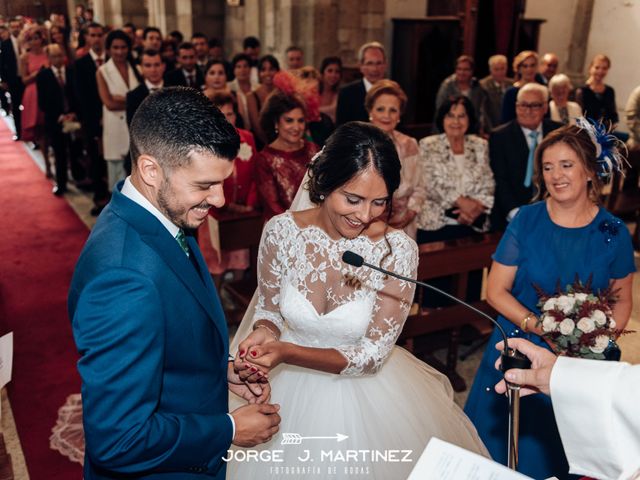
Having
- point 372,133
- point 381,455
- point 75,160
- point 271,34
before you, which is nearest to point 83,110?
point 75,160

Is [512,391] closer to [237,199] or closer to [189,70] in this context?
[237,199]

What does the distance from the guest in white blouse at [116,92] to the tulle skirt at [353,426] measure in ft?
14.5

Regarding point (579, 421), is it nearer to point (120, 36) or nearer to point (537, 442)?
point (537, 442)

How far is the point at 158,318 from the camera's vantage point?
1.32 m

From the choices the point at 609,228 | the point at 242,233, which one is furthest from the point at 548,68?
the point at 609,228

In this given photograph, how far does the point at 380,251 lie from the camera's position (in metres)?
2.20

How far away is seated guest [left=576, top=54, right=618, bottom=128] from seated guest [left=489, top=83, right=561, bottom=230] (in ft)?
3.13

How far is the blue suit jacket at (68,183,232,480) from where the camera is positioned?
1.26 m

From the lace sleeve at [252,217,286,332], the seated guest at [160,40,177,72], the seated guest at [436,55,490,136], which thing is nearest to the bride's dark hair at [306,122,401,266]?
the lace sleeve at [252,217,286,332]

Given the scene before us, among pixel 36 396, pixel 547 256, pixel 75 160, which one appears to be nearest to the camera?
pixel 547 256

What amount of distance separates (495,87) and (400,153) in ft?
12.8

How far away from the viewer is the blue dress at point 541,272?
2.51 meters

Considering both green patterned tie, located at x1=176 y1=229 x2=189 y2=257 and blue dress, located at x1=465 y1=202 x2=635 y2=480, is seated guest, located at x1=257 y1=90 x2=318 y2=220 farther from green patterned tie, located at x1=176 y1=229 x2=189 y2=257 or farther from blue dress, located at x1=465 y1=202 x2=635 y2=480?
green patterned tie, located at x1=176 y1=229 x2=189 y2=257

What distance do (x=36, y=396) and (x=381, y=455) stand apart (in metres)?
2.36
